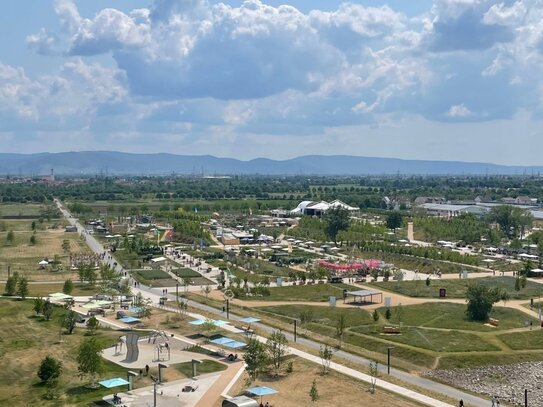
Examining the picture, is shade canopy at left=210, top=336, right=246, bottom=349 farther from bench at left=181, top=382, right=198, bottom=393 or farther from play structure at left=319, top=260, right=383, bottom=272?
play structure at left=319, top=260, right=383, bottom=272

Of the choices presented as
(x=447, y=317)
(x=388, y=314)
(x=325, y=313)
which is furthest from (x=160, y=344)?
(x=447, y=317)

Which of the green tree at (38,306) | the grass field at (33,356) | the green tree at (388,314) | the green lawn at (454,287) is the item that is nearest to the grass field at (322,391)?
the grass field at (33,356)

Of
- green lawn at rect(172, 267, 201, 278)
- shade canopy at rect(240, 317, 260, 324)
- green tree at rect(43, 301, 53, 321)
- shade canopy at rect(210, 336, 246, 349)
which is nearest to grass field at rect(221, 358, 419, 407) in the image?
shade canopy at rect(210, 336, 246, 349)

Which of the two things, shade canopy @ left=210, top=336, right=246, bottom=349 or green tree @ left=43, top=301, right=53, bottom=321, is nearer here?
shade canopy @ left=210, top=336, right=246, bottom=349

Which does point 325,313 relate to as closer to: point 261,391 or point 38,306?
point 261,391

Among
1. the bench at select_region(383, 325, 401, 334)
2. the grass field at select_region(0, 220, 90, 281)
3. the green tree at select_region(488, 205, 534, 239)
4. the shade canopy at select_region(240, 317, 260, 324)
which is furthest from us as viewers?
the green tree at select_region(488, 205, 534, 239)

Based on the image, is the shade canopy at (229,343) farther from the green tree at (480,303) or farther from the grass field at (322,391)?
the green tree at (480,303)
